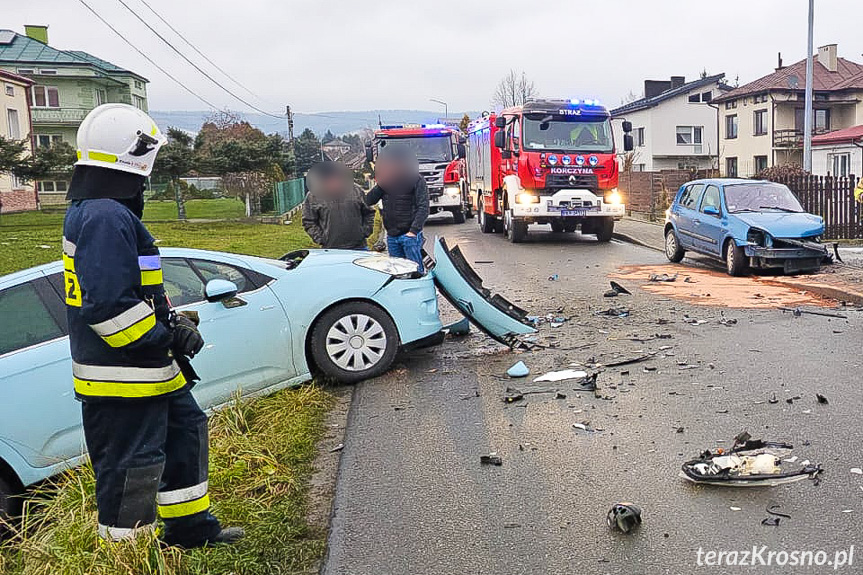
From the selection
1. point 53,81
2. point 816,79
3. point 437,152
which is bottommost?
point 437,152

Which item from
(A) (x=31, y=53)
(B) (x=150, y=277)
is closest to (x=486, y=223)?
(B) (x=150, y=277)

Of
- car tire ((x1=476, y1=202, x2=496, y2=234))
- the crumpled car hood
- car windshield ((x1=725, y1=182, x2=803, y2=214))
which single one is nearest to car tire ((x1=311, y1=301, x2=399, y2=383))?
the crumpled car hood

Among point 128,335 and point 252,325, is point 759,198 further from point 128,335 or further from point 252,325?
point 128,335

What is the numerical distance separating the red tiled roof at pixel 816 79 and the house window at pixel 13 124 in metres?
40.1

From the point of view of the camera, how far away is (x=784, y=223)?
41.9 ft

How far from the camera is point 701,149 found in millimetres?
58688

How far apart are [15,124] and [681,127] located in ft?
139

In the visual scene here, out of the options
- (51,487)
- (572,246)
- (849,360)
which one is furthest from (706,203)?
(51,487)

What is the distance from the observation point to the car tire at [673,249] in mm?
15516

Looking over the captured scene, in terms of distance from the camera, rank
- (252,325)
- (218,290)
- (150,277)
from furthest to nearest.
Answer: (252,325) < (218,290) < (150,277)

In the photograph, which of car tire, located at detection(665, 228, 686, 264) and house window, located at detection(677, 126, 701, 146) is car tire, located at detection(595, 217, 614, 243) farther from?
house window, located at detection(677, 126, 701, 146)

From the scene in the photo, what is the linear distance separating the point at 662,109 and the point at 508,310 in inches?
2095

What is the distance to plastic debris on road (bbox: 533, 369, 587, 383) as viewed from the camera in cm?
693

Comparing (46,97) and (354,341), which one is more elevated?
(46,97)
